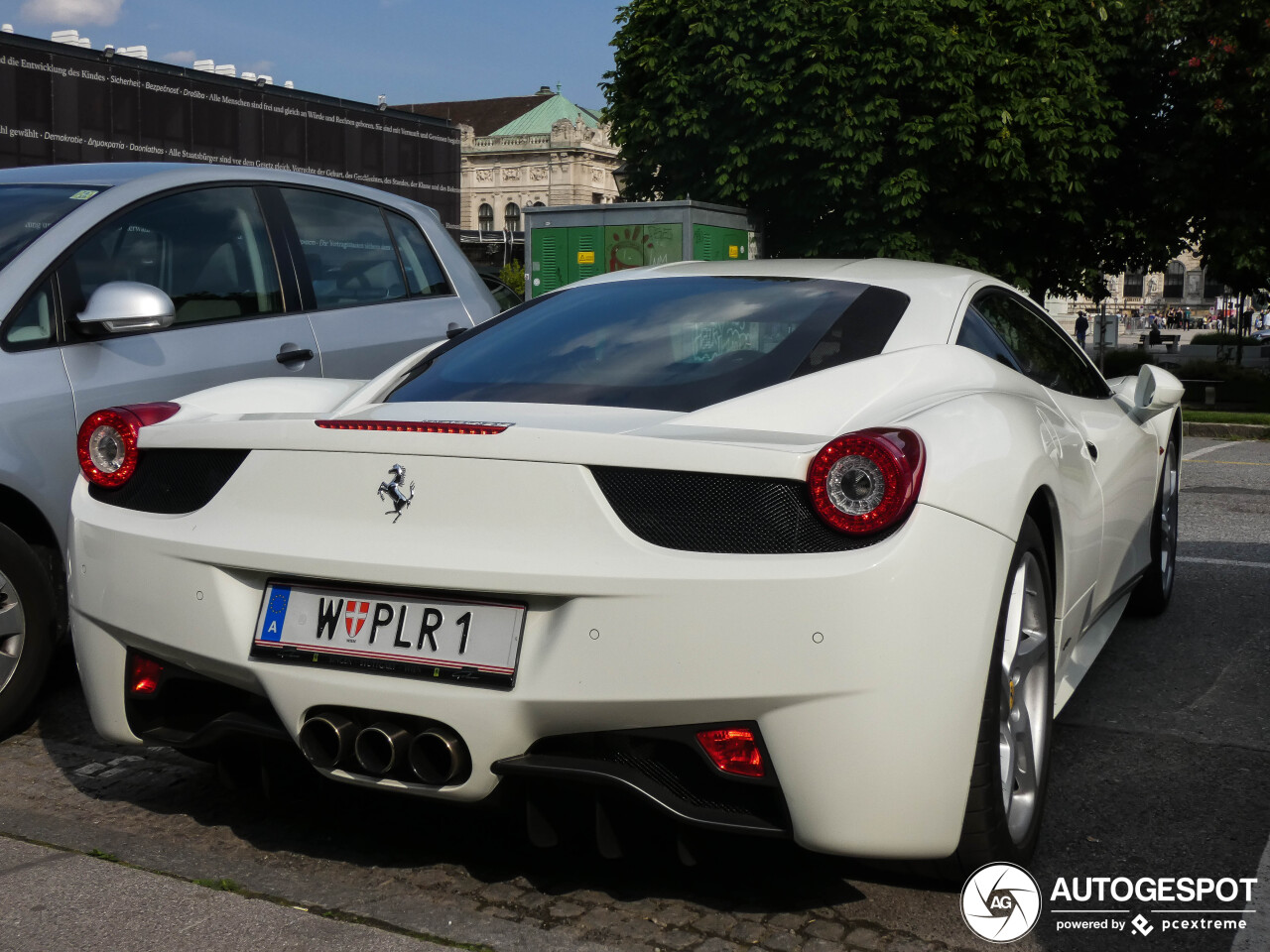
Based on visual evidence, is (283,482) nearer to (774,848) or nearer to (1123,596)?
(774,848)

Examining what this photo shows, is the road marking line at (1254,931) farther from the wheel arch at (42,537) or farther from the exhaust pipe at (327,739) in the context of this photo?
the wheel arch at (42,537)

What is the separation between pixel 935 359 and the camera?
320 cm

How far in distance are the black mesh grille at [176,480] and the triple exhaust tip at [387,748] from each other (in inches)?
21.3

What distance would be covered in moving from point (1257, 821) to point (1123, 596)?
1.57 metres

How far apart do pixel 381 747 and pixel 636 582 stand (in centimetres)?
62

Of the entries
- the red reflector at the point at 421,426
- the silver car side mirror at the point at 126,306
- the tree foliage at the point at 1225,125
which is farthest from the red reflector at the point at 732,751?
the tree foliage at the point at 1225,125

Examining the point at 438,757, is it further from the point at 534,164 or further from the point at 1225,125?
the point at 534,164

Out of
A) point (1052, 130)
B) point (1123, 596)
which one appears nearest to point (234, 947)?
point (1123, 596)

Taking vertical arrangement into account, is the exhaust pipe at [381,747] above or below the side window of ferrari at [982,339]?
below

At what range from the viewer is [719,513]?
2527 mm

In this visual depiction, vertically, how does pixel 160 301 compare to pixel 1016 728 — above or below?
above

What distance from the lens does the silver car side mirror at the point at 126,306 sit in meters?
4.27

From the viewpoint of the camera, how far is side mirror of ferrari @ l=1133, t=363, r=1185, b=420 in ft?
15.6

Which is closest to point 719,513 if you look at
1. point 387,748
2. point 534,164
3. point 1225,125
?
point 387,748
